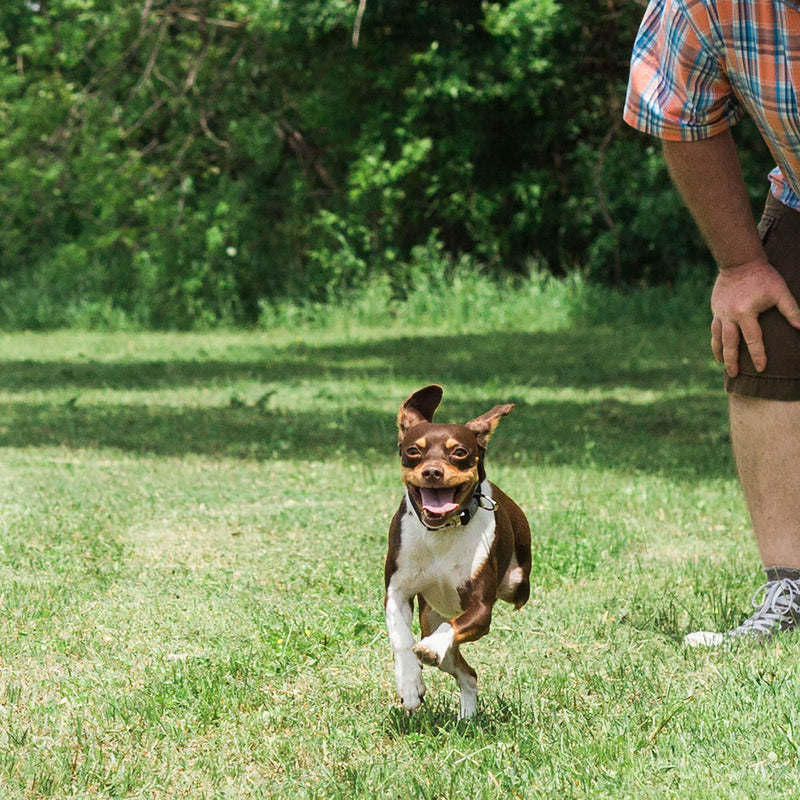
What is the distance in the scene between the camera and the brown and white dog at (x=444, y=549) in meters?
3.09

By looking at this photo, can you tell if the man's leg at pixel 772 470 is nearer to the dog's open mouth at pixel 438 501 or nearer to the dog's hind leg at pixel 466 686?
the dog's hind leg at pixel 466 686

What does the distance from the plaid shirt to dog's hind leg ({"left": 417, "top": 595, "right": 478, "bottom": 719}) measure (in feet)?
4.65

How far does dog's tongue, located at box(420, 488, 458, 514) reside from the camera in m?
3.05

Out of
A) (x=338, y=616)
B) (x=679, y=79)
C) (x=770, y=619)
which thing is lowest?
(x=338, y=616)

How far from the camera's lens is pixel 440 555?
3254mm

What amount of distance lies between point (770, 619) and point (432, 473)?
1449mm

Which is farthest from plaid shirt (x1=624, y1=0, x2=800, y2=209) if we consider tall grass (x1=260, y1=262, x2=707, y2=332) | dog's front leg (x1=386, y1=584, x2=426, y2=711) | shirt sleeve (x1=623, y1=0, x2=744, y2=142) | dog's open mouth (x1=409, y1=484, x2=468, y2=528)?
tall grass (x1=260, y1=262, x2=707, y2=332)

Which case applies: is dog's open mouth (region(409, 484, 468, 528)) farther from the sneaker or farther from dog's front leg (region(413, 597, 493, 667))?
the sneaker

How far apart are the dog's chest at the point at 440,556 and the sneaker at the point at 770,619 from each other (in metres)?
1.00

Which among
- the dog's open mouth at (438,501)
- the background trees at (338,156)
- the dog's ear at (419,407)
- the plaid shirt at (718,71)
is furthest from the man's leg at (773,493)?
the background trees at (338,156)

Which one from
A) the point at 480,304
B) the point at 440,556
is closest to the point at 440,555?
the point at 440,556

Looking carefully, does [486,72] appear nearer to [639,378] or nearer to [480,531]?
[639,378]

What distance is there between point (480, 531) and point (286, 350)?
12.4 m

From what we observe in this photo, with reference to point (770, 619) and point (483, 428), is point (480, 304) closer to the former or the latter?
point (770, 619)
